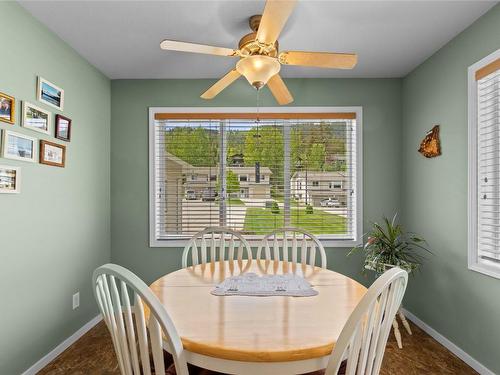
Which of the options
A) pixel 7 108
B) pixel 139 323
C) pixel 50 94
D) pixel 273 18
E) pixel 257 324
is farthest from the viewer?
pixel 50 94

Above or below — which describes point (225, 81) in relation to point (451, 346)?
above

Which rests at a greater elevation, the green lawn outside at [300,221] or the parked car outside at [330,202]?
the parked car outside at [330,202]

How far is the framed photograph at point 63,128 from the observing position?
8.43ft

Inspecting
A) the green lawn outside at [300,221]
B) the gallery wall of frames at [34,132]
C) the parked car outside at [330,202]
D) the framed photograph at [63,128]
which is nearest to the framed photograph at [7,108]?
the gallery wall of frames at [34,132]

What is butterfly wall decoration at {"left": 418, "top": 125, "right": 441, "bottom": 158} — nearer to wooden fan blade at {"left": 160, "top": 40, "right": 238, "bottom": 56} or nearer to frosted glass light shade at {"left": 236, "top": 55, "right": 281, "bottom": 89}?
frosted glass light shade at {"left": 236, "top": 55, "right": 281, "bottom": 89}

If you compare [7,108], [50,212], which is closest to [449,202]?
[50,212]

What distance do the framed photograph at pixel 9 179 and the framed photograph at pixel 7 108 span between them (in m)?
0.29

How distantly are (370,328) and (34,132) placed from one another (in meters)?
2.42

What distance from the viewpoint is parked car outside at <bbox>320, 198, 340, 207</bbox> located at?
3.51m

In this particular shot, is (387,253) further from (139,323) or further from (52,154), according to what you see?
(52,154)

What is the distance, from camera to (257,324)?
130cm

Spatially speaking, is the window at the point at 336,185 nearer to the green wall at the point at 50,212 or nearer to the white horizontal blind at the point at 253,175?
the white horizontal blind at the point at 253,175

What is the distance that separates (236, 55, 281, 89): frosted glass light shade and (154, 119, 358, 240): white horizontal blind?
5.37 feet

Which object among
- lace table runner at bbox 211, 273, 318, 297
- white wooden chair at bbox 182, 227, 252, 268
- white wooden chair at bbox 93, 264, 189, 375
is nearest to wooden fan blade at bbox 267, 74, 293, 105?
white wooden chair at bbox 182, 227, 252, 268
